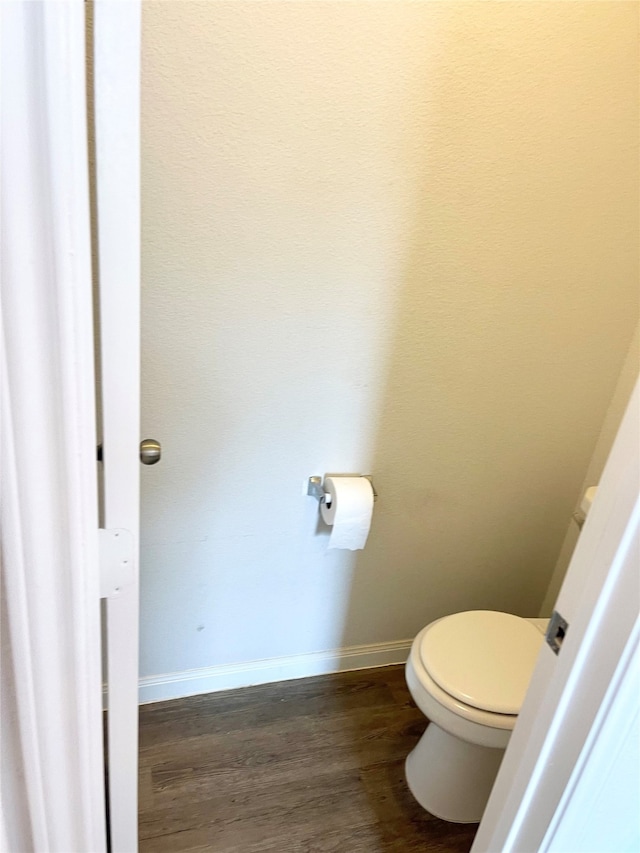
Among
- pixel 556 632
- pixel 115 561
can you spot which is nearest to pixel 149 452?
pixel 115 561

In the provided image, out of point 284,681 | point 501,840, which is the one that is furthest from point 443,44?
point 284,681

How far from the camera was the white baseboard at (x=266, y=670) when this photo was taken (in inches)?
68.8

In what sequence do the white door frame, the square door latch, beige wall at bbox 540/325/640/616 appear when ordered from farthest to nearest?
beige wall at bbox 540/325/640/616, the square door latch, the white door frame

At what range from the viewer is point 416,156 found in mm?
1320

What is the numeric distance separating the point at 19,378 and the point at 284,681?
1550mm

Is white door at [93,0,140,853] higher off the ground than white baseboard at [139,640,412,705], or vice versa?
white door at [93,0,140,853]

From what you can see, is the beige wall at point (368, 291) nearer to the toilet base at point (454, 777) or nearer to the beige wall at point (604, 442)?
the beige wall at point (604, 442)

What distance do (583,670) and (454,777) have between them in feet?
3.28

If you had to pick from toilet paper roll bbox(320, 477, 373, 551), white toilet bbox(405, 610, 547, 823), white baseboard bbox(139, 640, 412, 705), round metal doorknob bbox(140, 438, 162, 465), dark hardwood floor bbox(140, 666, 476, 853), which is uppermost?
round metal doorknob bbox(140, 438, 162, 465)

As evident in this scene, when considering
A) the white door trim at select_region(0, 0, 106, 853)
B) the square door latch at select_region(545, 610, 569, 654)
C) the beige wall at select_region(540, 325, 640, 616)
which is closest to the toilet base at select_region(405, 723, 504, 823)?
the beige wall at select_region(540, 325, 640, 616)

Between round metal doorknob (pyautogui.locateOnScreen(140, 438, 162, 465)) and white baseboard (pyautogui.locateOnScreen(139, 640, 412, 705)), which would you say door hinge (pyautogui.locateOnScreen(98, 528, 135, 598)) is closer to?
round metal doorknob (pyautogui.locateOnScreen(140, 438, 162, 465))

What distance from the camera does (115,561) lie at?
827mm

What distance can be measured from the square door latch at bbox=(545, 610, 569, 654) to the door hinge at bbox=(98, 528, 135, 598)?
56cm

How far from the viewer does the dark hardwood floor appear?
1.47 meters
